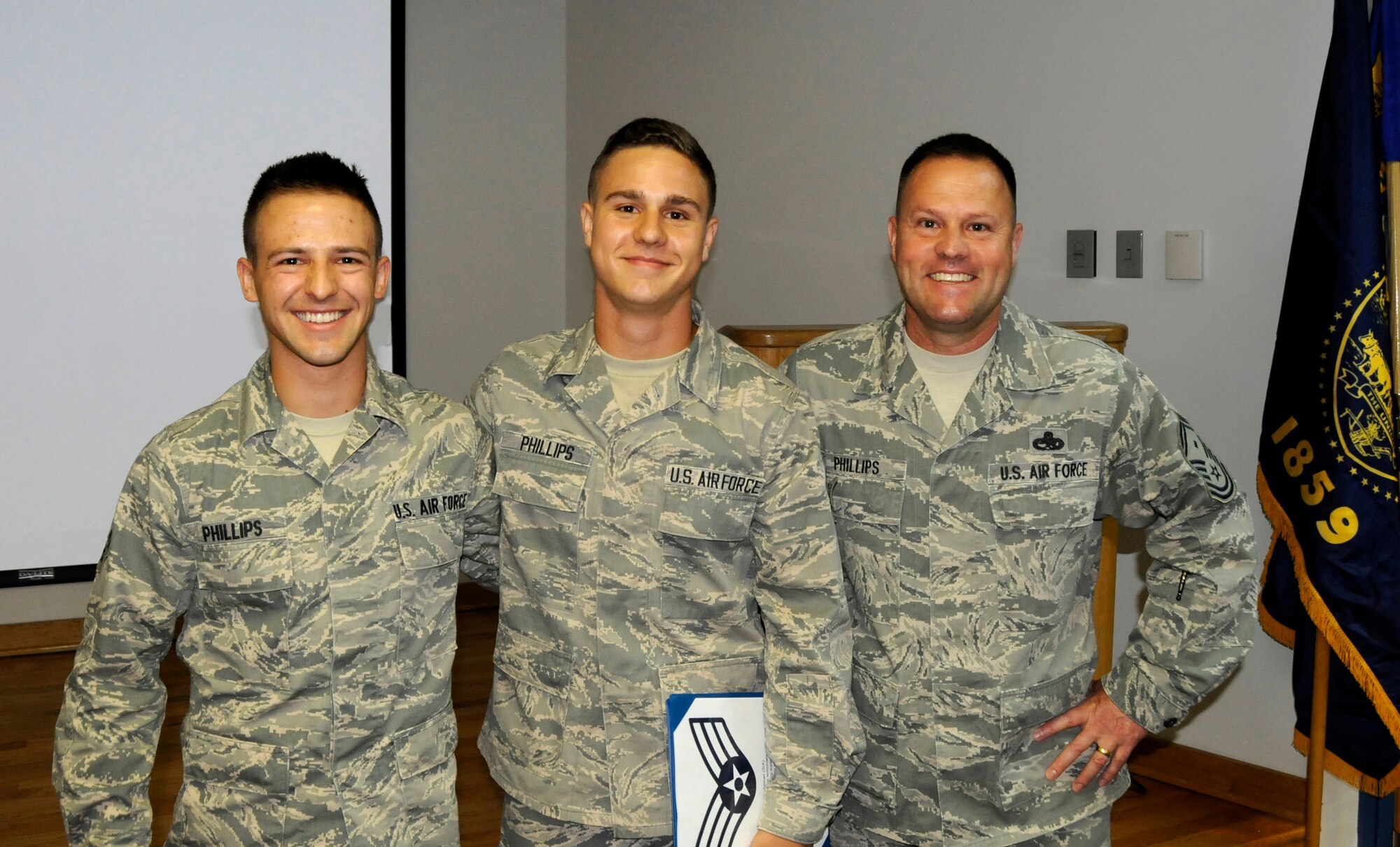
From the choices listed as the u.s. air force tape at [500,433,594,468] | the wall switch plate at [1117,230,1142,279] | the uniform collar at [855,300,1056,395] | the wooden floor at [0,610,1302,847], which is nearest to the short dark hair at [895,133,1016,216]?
the uniform collar at [855,300,1056,395]

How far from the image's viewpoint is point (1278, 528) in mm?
2867

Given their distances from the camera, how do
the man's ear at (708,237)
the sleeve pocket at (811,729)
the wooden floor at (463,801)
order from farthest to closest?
the wooden floor at (463,801), the man's ear at (708,237), the sleeve pocket at (811,729)

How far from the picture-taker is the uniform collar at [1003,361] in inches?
74.0

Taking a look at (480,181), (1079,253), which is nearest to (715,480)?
(1079,253)

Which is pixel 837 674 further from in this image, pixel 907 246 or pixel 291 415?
pixel 291 415

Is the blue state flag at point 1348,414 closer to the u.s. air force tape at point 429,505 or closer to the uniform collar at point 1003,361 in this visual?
the uniform collar at point 1003,361

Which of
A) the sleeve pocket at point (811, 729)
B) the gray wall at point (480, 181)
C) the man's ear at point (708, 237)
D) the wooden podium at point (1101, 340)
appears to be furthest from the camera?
the gray wall at point (480, 181)

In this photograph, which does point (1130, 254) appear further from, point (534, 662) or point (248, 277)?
point (248, 277)

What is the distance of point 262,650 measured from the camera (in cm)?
154

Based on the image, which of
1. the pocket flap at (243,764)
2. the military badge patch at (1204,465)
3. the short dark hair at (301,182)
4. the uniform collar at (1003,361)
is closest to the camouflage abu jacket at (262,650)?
the pocket flap at (243,764)

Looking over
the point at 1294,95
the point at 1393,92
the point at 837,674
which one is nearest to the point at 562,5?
the point at 1294,95

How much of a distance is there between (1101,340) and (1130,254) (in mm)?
939

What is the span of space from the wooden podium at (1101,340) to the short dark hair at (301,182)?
107 cm

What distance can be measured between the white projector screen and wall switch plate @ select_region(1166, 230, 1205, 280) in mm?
2604
